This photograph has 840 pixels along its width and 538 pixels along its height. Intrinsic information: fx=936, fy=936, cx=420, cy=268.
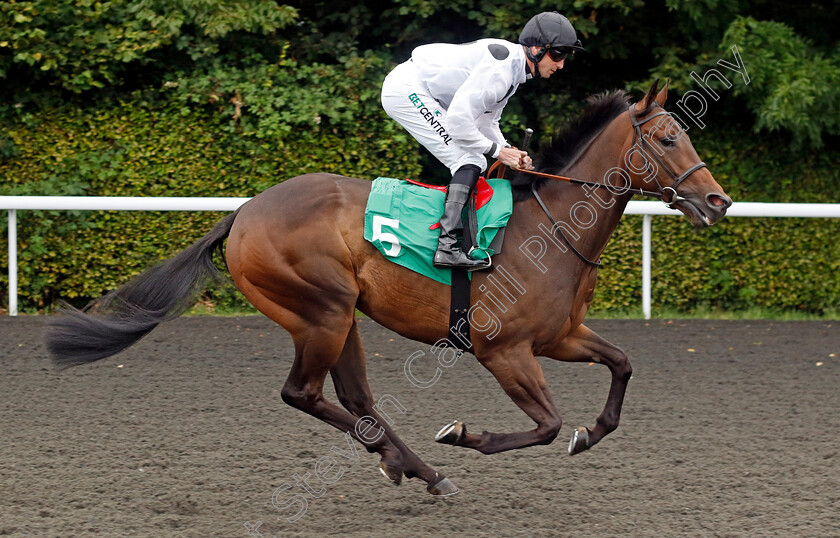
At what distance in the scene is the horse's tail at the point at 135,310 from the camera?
4.11m

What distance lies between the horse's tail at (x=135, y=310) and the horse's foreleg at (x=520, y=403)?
1.33 metres

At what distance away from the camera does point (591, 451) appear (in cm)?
452

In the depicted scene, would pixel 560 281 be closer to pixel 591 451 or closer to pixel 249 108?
pixel 591 451

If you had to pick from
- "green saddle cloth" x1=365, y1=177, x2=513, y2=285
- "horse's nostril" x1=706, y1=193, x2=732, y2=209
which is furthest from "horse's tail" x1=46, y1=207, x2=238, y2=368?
"horse's nostril" x1=706, y1=193, x2=732, y2=209

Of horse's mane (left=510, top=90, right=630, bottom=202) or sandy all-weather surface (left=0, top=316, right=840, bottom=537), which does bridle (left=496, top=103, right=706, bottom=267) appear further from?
sandy all-weather surface (left=0, top=316, right=840, bottom=537)

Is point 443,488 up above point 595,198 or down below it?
below

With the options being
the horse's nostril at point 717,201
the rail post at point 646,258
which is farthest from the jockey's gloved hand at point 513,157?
the rail post at point 646,258

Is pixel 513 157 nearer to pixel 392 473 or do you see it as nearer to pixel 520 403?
pixel 520 403

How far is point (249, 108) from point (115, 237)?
154cm

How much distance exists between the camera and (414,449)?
4461 mm

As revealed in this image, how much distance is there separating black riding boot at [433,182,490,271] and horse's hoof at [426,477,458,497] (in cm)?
89

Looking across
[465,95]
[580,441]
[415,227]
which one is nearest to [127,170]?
[415,227]

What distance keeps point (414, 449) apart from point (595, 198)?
1.49 meters

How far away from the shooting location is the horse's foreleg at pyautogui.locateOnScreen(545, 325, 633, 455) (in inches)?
157
